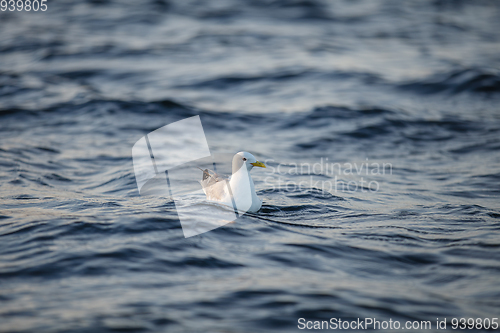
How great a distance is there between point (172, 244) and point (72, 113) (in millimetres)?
7742

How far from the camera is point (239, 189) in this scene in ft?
21.9

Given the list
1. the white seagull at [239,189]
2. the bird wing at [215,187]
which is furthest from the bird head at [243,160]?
the bird wing at [215,187]

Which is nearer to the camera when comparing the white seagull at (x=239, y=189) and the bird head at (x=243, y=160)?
the white seagull at (x=239, y=189)

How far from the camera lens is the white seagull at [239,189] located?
6.66 metres

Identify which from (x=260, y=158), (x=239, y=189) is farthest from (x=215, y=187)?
(x=260, y=158)

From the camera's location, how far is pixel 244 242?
5906 millimetres

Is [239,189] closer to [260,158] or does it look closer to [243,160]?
[243,160]

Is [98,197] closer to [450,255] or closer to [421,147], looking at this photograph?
[450,255]

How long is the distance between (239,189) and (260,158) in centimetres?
336

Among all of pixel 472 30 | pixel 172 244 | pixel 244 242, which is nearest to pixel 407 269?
pixel 244 242

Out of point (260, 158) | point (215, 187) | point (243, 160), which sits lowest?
point (260, 158)

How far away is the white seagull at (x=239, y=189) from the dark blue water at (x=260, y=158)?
280 mm

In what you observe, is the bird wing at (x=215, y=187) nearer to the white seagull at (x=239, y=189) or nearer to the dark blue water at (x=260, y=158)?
the white seagull at (x=239, y=189)

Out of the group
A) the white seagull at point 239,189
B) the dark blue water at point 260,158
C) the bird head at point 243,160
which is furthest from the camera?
the bird head at point 243,160
